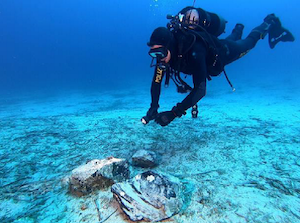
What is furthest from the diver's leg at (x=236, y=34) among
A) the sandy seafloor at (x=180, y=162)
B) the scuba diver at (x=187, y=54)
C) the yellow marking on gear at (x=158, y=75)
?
the yellow marking on gear at (x=158, y=75)

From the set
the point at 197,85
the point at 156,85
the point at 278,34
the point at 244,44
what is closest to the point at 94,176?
the point at 197,85

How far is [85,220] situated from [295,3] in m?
137

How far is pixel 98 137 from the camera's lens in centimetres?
412

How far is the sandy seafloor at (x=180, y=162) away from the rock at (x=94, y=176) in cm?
10

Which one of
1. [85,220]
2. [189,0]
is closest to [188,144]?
[85,220]

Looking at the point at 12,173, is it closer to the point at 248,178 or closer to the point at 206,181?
the point at 206,181

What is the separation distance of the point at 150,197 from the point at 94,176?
80 centimetres

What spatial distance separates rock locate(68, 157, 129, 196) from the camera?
2174 millimetres

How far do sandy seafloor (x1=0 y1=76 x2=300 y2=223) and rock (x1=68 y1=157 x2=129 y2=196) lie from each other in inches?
4.0

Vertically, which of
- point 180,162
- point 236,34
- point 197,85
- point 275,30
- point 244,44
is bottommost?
point 180,162

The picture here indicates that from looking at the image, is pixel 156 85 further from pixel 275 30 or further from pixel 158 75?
pixel 275 30

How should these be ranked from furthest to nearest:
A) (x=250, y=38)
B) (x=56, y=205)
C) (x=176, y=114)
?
(x=250, y=38) < (x=176, y=114) < (x=56, y=205)

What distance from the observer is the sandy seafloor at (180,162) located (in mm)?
1908

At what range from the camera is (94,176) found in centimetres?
219
